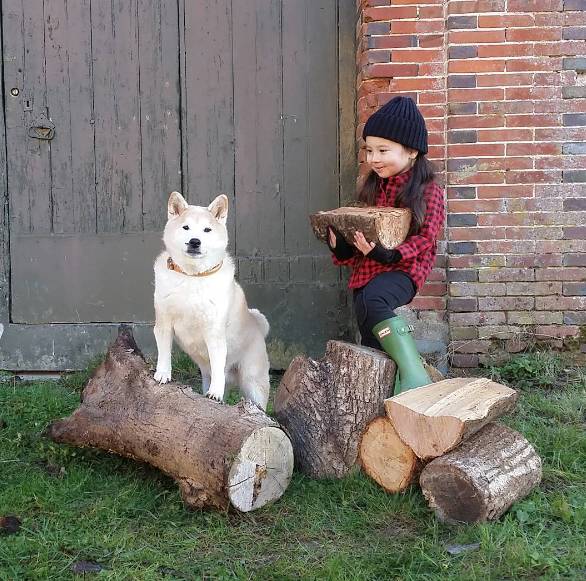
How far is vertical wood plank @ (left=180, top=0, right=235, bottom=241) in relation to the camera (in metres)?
4.98

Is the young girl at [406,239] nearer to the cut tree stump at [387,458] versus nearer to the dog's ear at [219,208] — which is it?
the cut tree stump at [387,458]

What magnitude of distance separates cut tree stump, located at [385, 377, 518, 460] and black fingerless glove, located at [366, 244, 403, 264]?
66 cm

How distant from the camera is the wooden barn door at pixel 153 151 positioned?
4977 mm

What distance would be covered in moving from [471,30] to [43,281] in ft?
10.8

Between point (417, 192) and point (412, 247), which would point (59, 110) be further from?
point (412, 247)

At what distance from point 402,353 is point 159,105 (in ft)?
9.13

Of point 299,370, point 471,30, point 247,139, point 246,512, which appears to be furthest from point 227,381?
point 471,30

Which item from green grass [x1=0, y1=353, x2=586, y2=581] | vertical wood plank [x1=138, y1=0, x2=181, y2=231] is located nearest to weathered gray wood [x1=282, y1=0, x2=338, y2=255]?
vertical wood plank [x1=138, y1=0, x2=181, y2=231]

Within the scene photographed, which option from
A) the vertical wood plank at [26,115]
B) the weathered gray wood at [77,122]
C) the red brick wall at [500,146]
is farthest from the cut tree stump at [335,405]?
the vertical wood plank at [26,115]

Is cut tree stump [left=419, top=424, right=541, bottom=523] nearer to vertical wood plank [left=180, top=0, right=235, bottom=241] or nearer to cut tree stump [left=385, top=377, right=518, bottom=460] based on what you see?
cut tree stump [left=385, top=377, right=518, bottom=460]

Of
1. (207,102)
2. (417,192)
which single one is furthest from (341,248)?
(207,102)

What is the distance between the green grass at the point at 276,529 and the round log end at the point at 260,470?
0.22ft

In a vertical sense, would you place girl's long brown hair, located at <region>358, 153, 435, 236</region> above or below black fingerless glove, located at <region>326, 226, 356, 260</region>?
above

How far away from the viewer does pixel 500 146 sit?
444 cm
